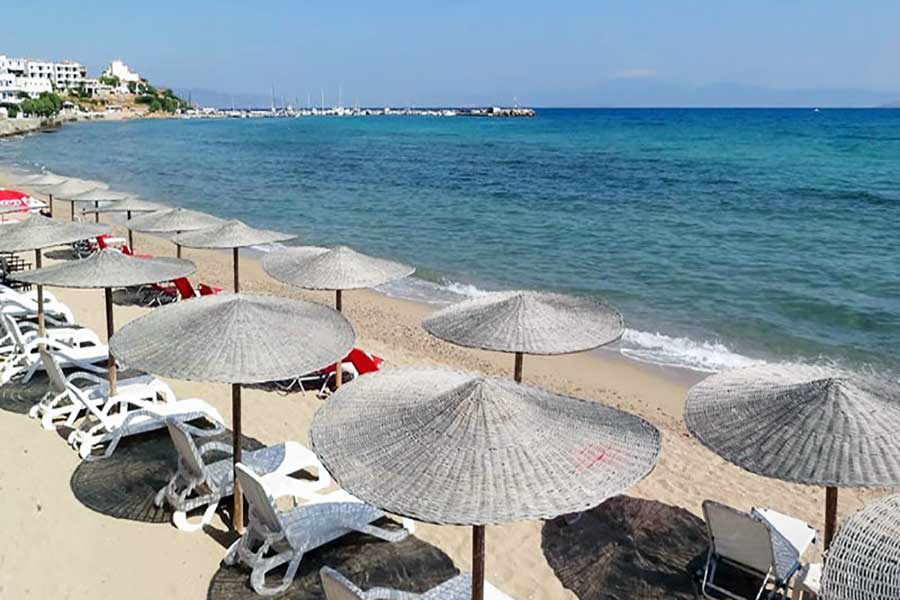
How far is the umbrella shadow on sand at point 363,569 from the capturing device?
4.62m

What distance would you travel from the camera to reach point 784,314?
13.0 metres

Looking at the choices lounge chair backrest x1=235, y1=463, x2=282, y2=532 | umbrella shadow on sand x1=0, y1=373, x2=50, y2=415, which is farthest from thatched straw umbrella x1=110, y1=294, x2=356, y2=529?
umbrella shadow on sand x1=0, y1=373, x2=50, y2=415

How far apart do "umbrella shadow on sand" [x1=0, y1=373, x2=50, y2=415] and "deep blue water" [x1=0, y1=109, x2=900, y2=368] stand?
816cm

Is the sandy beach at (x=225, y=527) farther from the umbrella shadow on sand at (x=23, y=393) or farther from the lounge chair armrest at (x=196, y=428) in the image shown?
the lounge chair armrest at (x=196, y=428)

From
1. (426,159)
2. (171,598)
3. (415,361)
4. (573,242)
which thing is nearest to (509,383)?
(171,598)

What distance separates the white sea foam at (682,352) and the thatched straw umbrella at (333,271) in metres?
4.39

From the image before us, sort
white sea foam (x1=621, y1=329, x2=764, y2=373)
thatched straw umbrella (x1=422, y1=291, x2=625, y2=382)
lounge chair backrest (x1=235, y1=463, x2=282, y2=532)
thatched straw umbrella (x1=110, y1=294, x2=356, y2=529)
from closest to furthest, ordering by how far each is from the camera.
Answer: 1. thatched straw umbrella (x1=110, y1=294, x2=356, y2=529)
2. lounge chair backrest (x1=235, y1=463, x2=282, y2=532)
3. thatched straw umbrella (x1=422, y1=291, x2=625, y2=382)
4. white sea foam (x1=621, y1=329, x2=764, y2=373)

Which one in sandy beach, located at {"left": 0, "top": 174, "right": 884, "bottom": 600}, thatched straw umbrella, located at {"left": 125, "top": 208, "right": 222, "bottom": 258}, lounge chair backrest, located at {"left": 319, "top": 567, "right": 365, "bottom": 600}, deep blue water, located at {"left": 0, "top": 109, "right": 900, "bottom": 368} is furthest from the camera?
deep blue water, located at {"left": 0, "top": 109, "right": 900, "bottom": 368}

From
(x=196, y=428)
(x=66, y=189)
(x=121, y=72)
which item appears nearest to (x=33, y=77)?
(x=121, y=72)

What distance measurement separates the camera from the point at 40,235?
8289 millimetres

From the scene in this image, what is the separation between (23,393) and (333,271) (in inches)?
143

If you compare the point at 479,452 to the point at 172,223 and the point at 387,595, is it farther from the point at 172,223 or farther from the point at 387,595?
the point at 172,223

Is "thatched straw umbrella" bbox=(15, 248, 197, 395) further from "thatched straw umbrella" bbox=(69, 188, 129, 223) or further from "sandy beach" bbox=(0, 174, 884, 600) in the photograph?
"thatched straw umbrella" bbox=(69, 188, 129, 223)

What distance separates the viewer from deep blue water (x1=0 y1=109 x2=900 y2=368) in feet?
41.9
